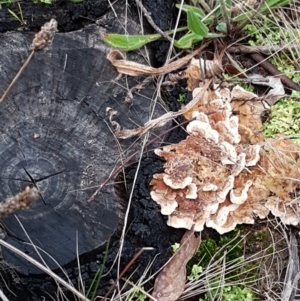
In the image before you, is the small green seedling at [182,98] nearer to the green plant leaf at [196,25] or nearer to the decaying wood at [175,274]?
the green plant leaf at [196,25]

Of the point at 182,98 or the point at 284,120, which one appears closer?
the point at 182,98

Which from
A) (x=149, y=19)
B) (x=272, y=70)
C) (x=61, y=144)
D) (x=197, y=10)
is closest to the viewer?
(x=61, y=144)

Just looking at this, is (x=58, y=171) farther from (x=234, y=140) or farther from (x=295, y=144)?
(x=295, y=144)

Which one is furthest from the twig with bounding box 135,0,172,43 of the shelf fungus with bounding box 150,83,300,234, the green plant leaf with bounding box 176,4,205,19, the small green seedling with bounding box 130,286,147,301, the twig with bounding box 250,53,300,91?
the small green seedling with bounding box 130,286,147,301

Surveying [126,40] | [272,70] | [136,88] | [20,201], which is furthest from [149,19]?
[20,201]

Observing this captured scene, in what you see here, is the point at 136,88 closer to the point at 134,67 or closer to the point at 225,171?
the point at 134,67

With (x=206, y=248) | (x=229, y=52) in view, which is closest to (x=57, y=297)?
(x=206, y=248)
